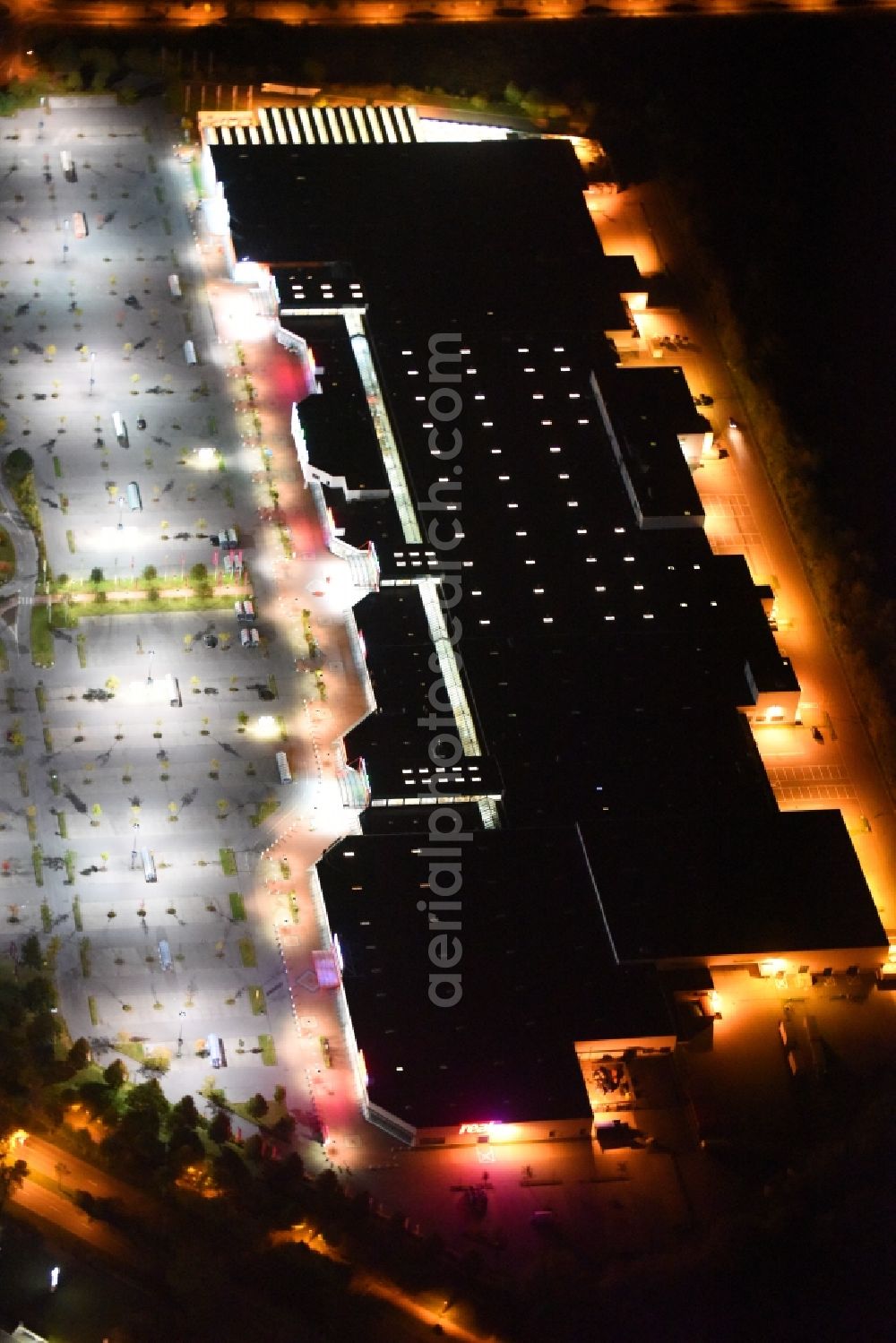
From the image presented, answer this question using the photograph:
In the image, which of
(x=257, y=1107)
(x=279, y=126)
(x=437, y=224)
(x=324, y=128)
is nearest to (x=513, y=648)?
(x=257, y=1107)

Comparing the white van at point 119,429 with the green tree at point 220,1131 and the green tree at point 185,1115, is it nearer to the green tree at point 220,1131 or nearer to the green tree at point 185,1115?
the green tree at point 185,1115

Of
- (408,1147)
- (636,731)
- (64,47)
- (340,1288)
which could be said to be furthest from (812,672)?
(64,47)

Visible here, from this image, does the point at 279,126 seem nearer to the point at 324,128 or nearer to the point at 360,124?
the point at 324,128

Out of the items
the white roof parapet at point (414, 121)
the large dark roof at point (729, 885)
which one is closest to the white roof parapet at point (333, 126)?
the white roof parapet at point (414, 121)

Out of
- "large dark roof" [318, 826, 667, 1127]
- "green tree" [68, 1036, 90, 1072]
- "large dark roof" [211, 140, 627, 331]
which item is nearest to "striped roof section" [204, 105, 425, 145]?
"large dark roof" [211, 140, 627, 331]

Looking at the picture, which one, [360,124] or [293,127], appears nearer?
[293,127]

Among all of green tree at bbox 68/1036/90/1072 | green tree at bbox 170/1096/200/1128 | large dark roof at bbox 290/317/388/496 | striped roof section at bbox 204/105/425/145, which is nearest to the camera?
green tree at bbox 170/1096/200/1128

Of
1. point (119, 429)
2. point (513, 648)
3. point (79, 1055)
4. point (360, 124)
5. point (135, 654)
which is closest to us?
point (79, 1055)

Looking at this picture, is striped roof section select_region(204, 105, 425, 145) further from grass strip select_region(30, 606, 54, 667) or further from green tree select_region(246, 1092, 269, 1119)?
green tree select_region(246, 1092, 269, 1119)
